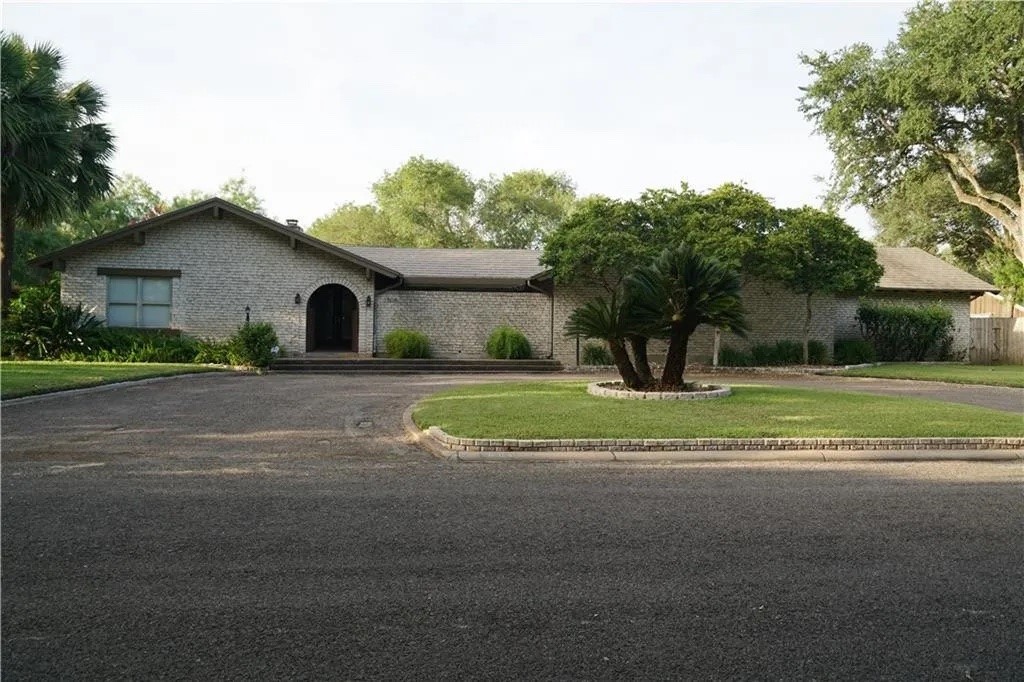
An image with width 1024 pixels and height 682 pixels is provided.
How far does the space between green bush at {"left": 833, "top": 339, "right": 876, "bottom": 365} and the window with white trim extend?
75.4ft

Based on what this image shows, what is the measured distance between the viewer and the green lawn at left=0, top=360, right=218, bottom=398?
14.5 meters

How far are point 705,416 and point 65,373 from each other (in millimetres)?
14472

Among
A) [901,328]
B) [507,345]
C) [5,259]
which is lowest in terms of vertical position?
[507,345]

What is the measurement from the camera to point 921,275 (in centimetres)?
3144

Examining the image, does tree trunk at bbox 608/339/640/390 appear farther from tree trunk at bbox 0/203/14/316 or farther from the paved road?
tree trunk at bbox 0/203/14/316

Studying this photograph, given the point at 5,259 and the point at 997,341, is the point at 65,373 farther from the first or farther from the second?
the point at 997,341

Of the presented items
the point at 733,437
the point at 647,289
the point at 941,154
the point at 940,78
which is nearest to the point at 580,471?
the point at 733,437

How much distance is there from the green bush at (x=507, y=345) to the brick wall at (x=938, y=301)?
41.6ft

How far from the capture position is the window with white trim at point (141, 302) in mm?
24562

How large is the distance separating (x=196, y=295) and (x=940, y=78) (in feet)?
81.5

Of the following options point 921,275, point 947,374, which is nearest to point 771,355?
point 947,374

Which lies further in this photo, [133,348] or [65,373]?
[133,348]

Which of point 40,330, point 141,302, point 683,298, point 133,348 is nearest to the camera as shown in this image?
point 683,298

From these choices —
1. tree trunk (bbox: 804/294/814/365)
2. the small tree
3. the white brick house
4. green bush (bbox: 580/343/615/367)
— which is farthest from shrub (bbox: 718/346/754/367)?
green bush (bbox: 580/343/615/367)
